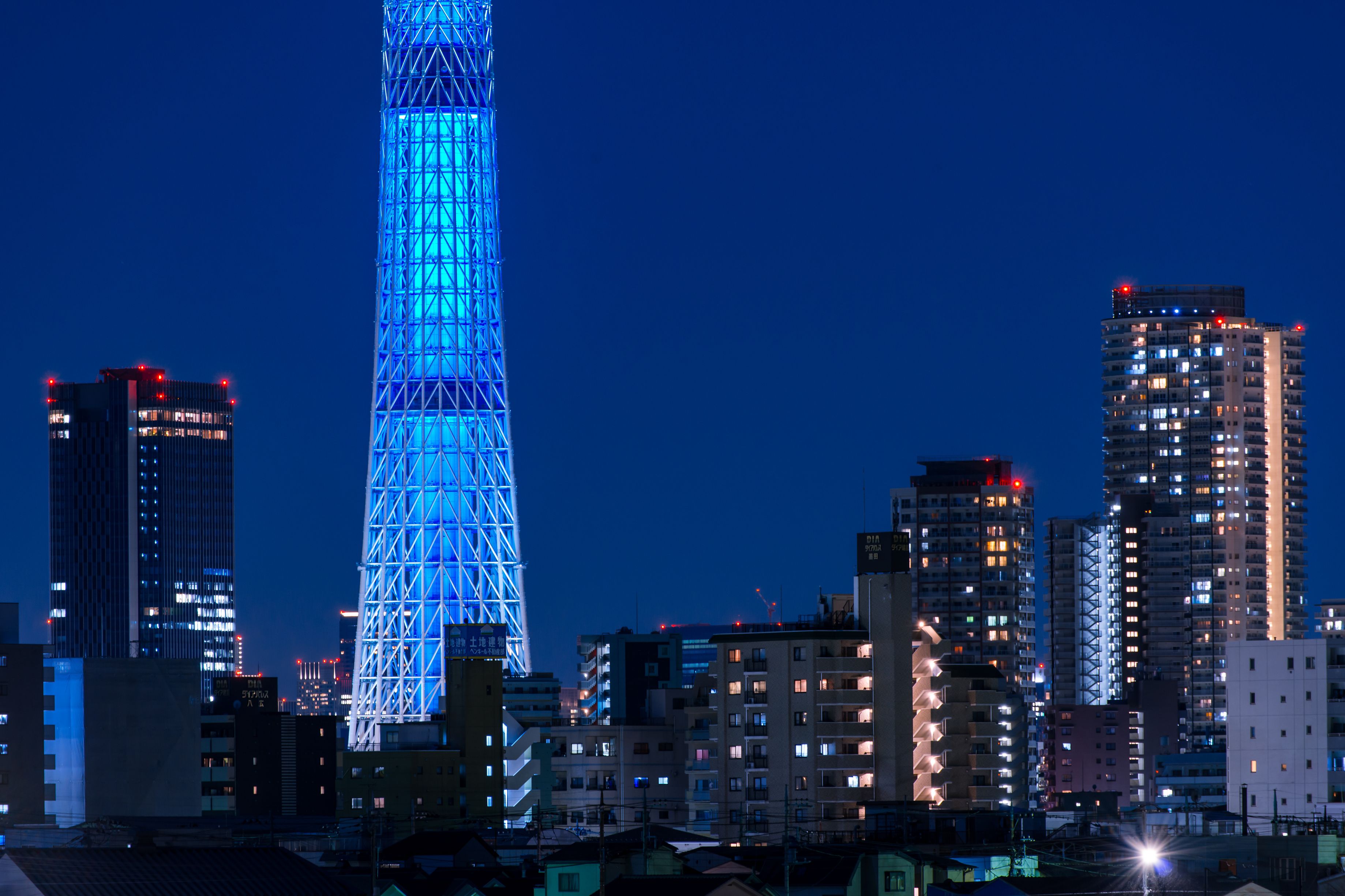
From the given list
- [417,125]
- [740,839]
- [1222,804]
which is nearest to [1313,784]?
[1222,804]

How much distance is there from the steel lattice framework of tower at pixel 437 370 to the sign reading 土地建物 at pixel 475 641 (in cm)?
160

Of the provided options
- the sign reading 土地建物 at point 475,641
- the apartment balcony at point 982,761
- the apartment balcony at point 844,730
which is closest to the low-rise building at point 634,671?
the sign reading 土地建物 at point 475,641

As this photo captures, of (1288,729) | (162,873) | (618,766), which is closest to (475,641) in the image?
(618,766)

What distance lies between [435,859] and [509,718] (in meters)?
45.7

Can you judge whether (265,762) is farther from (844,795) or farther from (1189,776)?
(844,795)

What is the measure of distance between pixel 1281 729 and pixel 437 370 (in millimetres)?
43698

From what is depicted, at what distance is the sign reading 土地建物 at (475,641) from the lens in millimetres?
121812

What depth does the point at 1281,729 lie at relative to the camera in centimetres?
10394

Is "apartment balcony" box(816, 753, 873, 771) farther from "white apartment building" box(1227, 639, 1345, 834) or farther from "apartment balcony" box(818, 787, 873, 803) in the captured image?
"white apartment building" box(1227, 639, 1345, 834)

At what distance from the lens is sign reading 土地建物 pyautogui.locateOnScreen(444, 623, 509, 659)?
122m

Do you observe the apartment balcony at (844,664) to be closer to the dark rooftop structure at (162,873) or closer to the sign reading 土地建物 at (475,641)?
the sign reading 土地建物 at (475,641)

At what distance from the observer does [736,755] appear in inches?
4006

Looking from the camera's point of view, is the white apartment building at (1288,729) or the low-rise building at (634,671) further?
the low-rise building at (634,671)

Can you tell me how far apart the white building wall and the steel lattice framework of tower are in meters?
36.7
